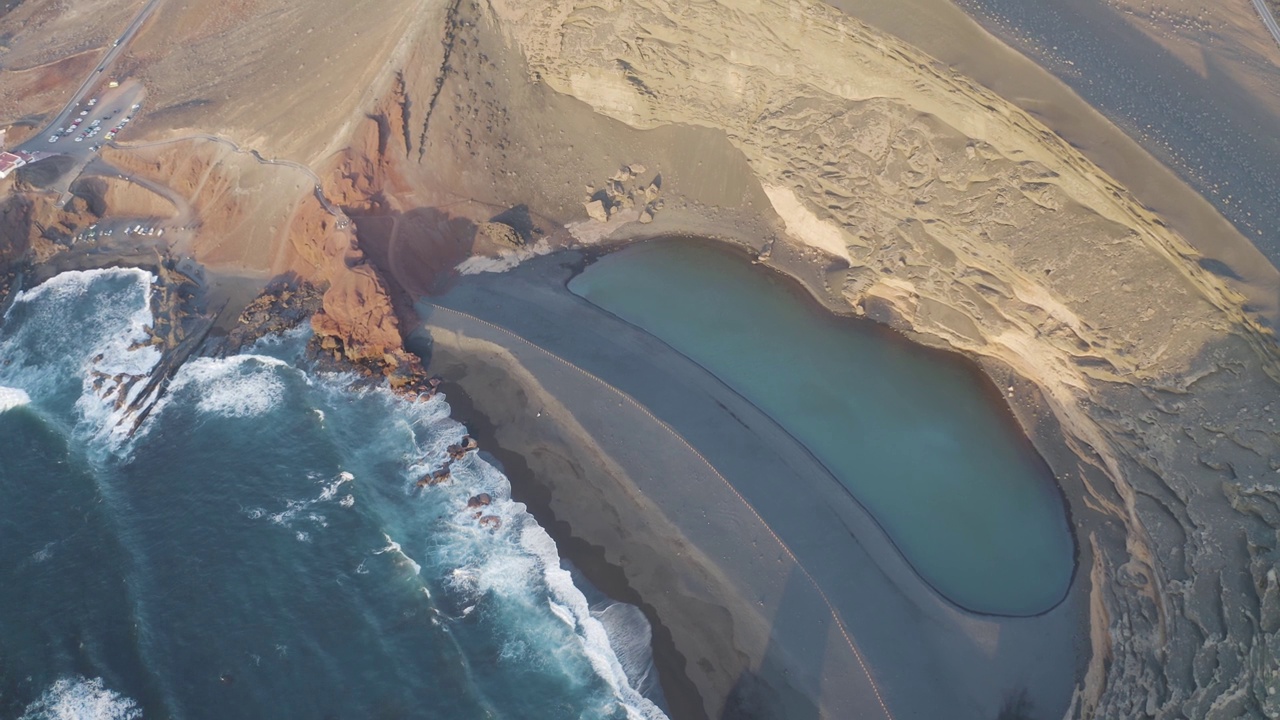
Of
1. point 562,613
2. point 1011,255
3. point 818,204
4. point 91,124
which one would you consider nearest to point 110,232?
point 91,124

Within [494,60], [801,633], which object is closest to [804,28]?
[494,60]

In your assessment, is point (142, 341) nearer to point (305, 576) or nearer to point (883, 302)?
point (305, 576)

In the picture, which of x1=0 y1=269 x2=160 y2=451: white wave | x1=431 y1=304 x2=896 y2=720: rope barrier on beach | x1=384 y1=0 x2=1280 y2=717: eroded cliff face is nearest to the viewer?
x1=384 y1=0 x2=1280 y2=717: eroded cliff face

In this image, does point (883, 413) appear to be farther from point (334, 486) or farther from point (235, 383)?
point (235, 383)

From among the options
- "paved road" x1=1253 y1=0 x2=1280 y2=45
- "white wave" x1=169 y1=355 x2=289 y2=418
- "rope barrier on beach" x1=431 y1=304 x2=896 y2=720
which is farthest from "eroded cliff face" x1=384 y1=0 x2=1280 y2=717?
"paved road" x1=1253 y1=0 x2=1280 y2=45

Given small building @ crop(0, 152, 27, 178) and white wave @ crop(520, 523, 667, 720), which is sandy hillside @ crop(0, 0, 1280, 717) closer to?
small building @ crop(0, 152, 27, 178)

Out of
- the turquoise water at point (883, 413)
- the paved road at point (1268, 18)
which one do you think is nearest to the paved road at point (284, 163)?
the turquoise water at point (883, 413)

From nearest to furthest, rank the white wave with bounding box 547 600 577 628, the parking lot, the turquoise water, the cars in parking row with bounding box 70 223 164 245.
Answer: the white wave with bounding box 547 600 577 628, the turquoise water, the cars in parking row with bounding box 70 223 164 245, the parking lot

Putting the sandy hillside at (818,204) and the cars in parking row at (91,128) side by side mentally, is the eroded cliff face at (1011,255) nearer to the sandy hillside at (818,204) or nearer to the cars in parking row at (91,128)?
the sandy hillside at (818,204)
